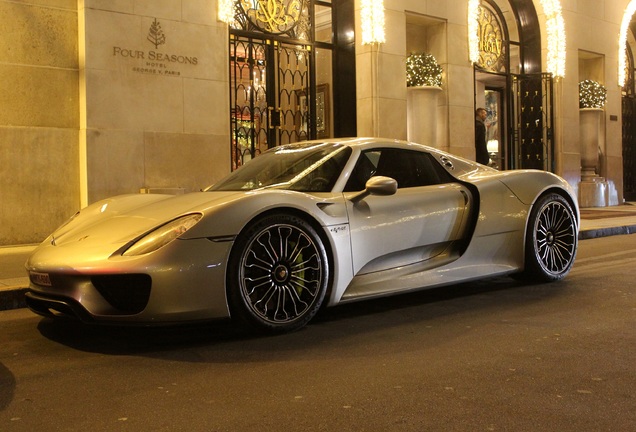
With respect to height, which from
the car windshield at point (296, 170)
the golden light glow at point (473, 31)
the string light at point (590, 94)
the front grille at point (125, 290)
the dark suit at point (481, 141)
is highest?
the golden light glow at point (473, 31)

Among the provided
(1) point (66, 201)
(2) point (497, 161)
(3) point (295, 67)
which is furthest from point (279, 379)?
(2) point (497, 161)

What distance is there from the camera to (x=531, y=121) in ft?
59.7

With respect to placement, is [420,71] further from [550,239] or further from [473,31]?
[550,239]

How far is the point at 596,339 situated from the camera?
4285 mm

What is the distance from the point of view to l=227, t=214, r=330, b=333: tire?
4355 mm

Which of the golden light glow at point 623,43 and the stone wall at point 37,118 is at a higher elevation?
the golden light glow at point 623,43

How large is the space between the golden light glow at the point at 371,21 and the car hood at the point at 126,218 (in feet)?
29.9

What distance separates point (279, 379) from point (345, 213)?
157 cm

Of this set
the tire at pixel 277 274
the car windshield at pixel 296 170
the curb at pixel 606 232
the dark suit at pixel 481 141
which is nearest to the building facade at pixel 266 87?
the dark suit at pixel 481 141

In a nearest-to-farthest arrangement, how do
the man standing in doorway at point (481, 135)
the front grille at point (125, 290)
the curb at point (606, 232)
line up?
1. the front grille at point (125, 290)
2. the curb at point (606, 232)
3. the man standing in doorway at point (481, 135)

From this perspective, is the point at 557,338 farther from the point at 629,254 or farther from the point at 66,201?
the point at 66,201

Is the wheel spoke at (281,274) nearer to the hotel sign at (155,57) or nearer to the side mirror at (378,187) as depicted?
the side mirror at (378,187)

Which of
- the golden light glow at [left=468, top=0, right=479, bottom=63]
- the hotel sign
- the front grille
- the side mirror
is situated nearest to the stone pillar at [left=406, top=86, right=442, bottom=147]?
the golden light glow at [left=468, top=0, right=479, bottom=63]

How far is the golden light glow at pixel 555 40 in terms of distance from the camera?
17.8m
